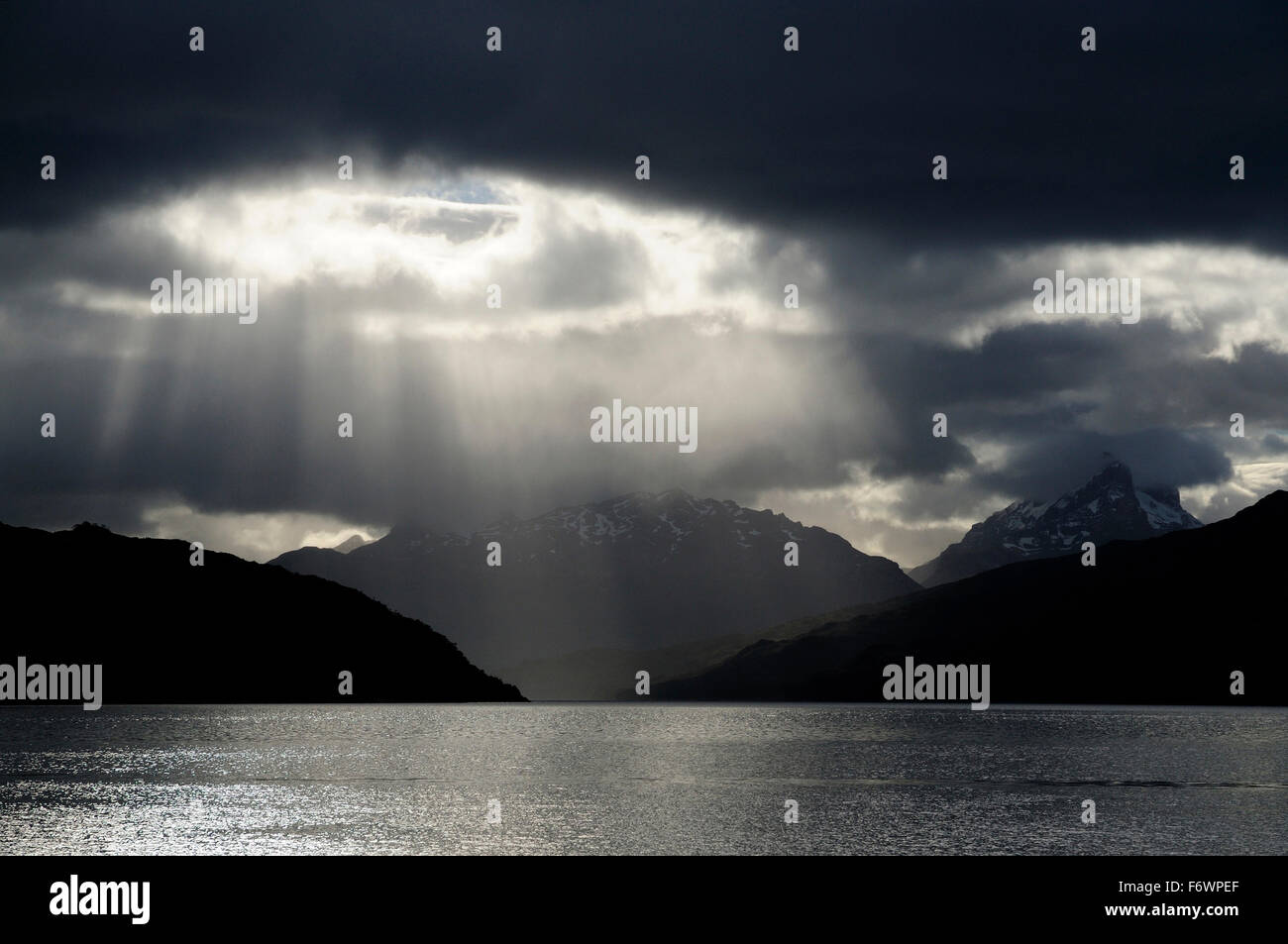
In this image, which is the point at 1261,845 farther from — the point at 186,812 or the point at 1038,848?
the point at 186,812

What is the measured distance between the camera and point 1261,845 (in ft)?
298

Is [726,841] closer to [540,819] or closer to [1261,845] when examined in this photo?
[540,819]

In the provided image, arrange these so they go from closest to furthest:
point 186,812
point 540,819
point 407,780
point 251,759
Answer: point 540,819, point 186,812, point 407,780, point 251,759
